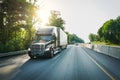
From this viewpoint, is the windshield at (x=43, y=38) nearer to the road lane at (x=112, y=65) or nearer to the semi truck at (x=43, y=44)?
the semi truck at (x=43, y=44)

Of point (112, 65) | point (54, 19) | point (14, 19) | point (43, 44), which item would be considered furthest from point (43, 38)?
point (54, 19)

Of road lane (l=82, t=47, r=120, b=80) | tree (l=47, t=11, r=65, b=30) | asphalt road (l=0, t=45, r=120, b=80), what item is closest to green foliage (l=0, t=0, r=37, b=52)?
road lane (l=82, t=47, r=120, b=80)

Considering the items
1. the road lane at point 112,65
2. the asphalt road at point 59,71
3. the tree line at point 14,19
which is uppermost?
the tree line at point 14,19

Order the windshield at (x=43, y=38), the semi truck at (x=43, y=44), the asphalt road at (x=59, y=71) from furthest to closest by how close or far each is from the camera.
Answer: the windshield at (x=43, y=38)
the semi truck at (x=43, y=44)
the asphalt road at (x=59, y=71)

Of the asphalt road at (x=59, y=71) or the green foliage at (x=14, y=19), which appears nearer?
the asphalt road at (x=59, y=71)

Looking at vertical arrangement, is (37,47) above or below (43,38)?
below

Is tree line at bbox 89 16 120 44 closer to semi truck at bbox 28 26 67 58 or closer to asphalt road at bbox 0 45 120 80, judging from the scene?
semi truck at bbox 28 26 67 58

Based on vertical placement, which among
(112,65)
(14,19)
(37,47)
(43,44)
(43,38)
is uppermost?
(14,19)

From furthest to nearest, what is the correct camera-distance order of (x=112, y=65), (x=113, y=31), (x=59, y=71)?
(x=113, y=31), (x=112, y=65), (x=59, y=71)

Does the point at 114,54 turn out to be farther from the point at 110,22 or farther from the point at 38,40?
the point at 110,22

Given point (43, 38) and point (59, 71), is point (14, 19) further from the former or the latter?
point (59, 71)

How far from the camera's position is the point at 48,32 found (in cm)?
2511

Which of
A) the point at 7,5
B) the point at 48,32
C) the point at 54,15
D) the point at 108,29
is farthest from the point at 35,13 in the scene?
the point at 108,29

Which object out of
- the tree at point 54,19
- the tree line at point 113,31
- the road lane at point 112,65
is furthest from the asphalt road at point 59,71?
the tree line at point 113,31
